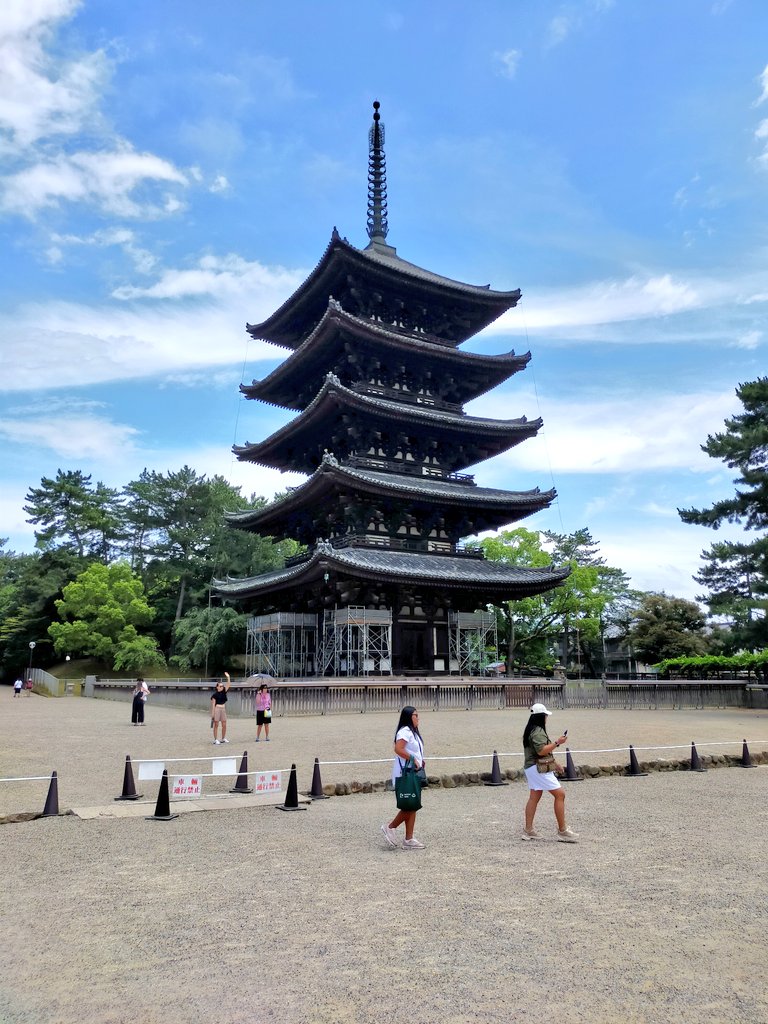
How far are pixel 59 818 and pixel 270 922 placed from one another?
5.53 meters

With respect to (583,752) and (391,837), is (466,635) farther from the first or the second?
(391,837)

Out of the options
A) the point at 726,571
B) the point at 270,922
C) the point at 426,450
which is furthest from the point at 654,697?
the point at 726,571

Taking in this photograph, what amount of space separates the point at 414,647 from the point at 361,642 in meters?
3.14

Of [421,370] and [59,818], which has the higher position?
[421,370]

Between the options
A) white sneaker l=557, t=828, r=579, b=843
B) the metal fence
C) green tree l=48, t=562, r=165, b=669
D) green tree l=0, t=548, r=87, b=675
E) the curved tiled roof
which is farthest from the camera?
green tree l=0, t=548, r=87, b=675

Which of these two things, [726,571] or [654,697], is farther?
[726,571]

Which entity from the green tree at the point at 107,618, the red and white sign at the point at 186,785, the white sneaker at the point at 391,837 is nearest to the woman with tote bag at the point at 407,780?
the white sneaker at the point at 391,837

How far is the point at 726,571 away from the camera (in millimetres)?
63156

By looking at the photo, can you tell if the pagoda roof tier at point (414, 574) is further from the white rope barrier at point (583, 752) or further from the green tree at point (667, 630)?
the green tree at point (667, 630)

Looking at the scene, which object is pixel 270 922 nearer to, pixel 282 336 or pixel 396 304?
pixel 396 304

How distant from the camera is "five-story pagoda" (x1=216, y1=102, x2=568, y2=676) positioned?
33.1 metres

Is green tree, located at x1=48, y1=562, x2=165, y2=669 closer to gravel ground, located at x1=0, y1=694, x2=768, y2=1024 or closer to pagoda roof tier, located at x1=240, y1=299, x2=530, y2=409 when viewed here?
pagoda roof tier, located at x1=240, y1=299, x2=530, y2=409

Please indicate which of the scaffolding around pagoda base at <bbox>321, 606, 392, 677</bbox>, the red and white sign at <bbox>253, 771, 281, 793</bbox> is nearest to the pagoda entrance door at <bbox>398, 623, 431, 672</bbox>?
the scaffolding around pagoda base at <bbox>321, 606, 392, 677</bbox>

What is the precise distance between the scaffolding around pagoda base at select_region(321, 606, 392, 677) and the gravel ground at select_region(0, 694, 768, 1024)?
19.6 meters
